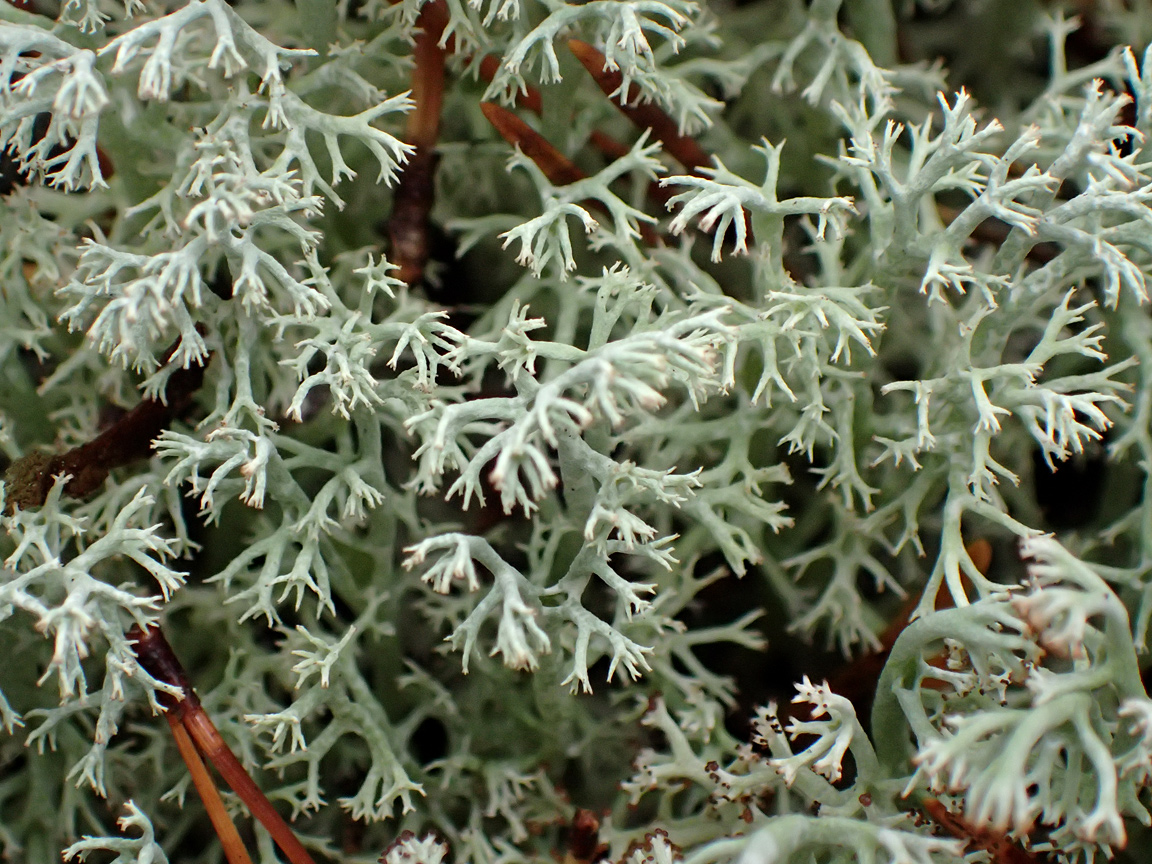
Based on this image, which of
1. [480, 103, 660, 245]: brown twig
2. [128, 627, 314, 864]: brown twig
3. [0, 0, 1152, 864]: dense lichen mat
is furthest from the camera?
[480, 103, 660, 245]: brown twig

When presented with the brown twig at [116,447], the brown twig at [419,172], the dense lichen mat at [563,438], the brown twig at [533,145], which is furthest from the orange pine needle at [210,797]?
the brown twig at [533,145]

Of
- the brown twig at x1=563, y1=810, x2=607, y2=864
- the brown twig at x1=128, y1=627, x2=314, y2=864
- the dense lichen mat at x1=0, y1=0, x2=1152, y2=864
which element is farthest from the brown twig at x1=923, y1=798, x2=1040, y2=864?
the brown twig at x1=128, y1=627, x2=314, y2=864

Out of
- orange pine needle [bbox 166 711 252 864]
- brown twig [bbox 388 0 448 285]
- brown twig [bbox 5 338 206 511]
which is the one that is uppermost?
brown twig [bbox 388 0 448 285]

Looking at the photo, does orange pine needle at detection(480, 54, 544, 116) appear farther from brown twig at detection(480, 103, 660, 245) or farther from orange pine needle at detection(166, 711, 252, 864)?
orange pine needle at detection(166, 711, 252, 864)

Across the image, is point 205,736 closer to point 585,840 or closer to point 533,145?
point 585,840

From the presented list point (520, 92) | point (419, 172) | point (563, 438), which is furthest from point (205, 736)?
point (520, 92)

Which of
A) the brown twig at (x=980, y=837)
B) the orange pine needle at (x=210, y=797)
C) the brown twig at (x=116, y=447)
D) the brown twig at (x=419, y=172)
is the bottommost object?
the orange pine needle at (x=210, y=797)

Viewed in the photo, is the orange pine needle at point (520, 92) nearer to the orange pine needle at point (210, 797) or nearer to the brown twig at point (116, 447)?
the brown twig at point (116, 447)

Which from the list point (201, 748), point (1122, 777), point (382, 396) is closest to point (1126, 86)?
point (1122, 777)
